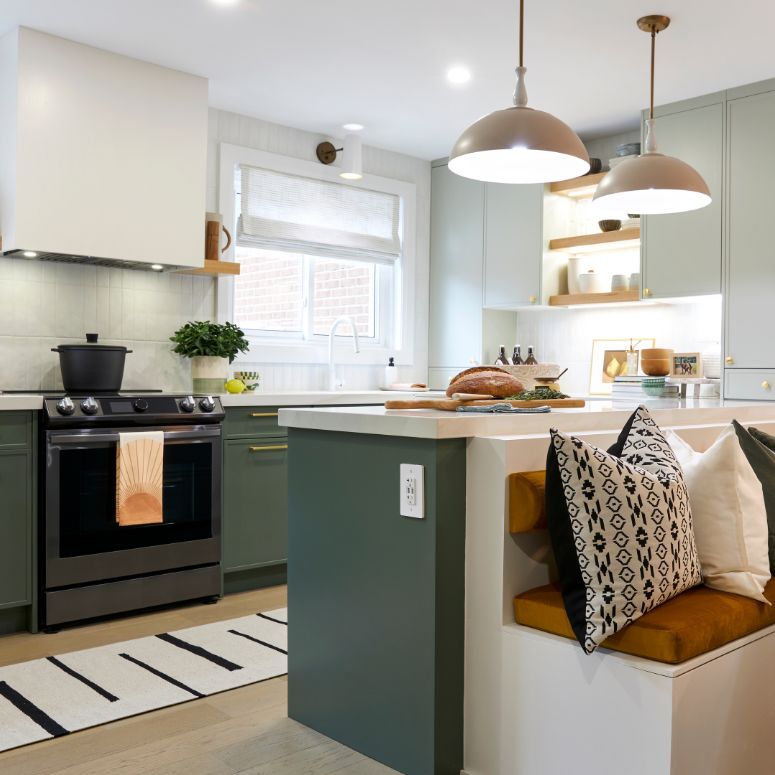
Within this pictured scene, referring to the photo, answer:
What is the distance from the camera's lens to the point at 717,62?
3992 millimetres

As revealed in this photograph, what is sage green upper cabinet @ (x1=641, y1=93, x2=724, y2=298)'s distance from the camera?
438 cm

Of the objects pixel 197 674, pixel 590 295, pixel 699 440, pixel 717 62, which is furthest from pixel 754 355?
pixel 197 674

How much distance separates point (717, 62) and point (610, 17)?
2.59 ft

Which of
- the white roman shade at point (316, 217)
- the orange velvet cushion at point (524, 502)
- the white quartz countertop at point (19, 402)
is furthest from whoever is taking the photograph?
the white roman shade at point (316, 217)

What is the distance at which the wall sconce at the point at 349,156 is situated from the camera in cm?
504

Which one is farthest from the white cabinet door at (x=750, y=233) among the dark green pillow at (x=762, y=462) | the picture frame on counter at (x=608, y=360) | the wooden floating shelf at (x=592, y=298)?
the dark green pillow at (x=762, y=462)

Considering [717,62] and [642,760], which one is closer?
[642,760]

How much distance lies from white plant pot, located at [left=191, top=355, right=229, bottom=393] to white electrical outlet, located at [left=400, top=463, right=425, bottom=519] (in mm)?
2391

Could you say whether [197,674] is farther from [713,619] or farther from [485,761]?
[713,619]

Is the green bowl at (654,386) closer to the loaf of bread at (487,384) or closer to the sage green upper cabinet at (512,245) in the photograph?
the loaf of bread at (487,384)

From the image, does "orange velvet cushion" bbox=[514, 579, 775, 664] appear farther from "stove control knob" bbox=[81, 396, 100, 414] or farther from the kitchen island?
"stove control knob" bbox=[81, 396, 100, 414]

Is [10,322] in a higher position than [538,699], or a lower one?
higher

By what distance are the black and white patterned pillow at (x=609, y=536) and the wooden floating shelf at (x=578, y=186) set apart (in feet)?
10.9

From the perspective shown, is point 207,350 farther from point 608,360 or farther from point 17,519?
point 608,360
